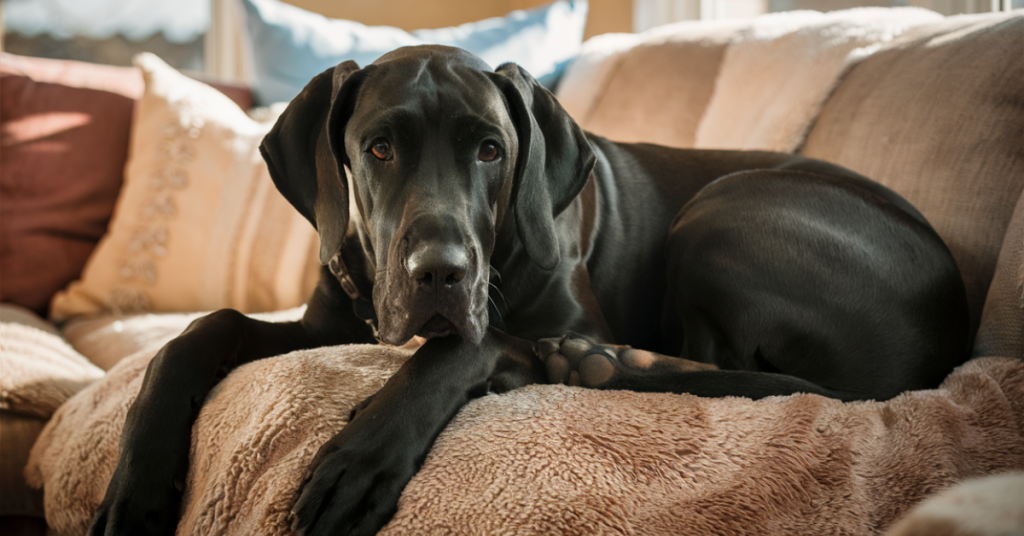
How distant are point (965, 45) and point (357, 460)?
6.17 feet

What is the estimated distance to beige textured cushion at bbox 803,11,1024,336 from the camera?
1661mm

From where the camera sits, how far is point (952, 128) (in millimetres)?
1758

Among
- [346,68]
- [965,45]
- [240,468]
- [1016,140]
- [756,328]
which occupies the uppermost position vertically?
[346,68]

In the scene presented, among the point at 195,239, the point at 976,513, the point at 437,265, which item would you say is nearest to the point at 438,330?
the point at 437,265

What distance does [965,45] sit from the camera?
1826 mm

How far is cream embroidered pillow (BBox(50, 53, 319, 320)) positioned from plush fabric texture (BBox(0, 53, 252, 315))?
17 cm

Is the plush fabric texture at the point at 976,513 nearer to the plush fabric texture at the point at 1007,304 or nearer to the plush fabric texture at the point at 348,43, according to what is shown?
the plush fabric texture at the point at 1007,304

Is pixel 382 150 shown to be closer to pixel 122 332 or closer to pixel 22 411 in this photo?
pixel 22 411

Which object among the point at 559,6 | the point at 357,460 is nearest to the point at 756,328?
the point at 357,460

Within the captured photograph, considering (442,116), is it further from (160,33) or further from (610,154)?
(160,33)

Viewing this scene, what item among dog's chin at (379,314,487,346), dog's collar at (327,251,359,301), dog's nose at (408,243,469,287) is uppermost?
dog's nose at (408,243,469,287)

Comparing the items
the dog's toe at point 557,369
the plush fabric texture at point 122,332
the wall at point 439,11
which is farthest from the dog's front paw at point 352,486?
the wall at point 439,11

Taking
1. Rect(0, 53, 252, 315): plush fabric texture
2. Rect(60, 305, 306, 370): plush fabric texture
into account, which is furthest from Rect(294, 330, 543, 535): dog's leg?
Rect(0, 53, 252, 315): plush fabric texture

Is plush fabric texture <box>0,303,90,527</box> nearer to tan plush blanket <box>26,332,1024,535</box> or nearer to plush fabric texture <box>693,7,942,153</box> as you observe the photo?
tan plush blanket <box>26,332,1024,535</box>
